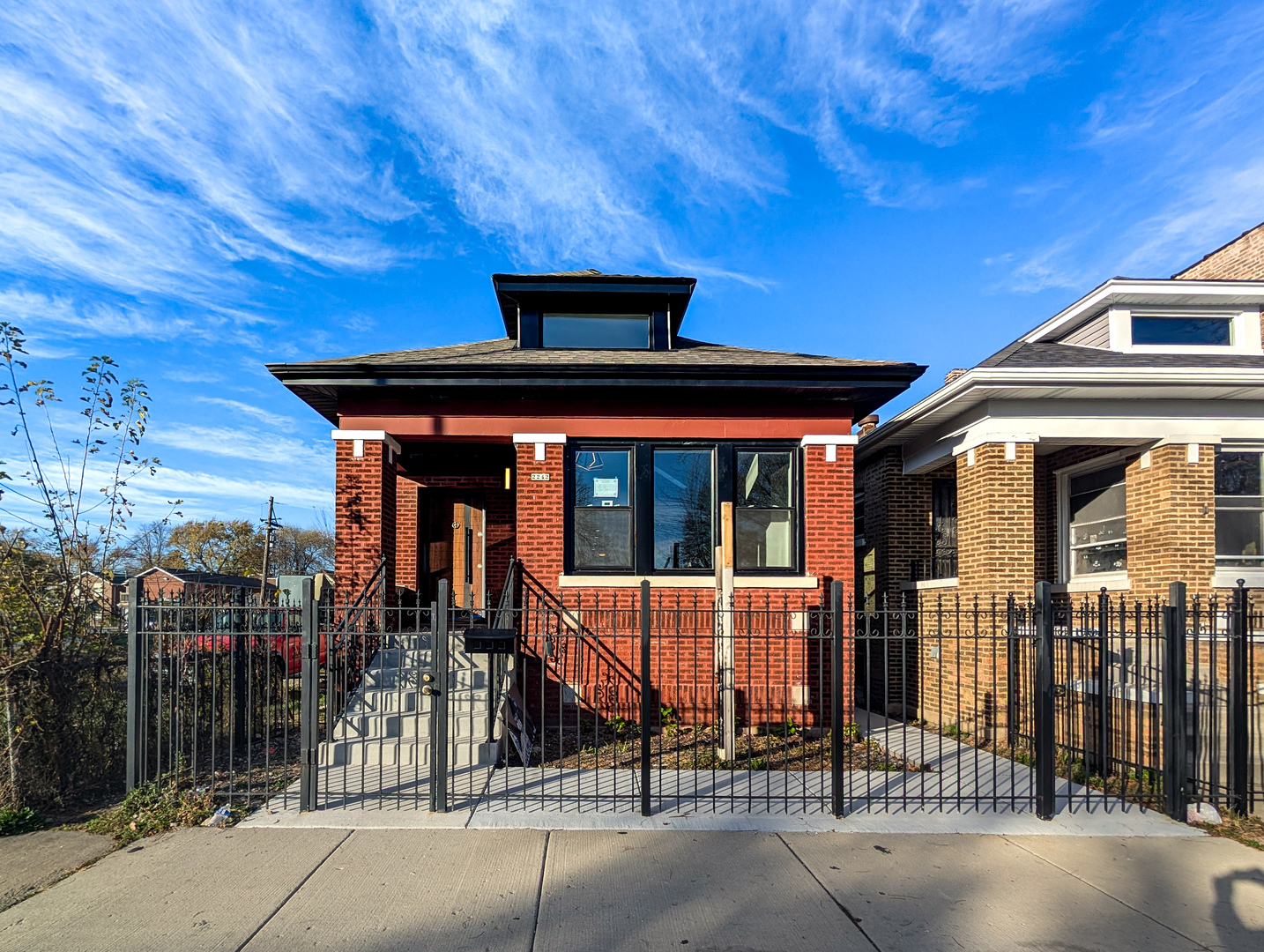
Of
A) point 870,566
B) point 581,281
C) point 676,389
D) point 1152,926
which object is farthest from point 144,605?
point 870,566

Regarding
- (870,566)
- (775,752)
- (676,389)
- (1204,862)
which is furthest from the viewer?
(870,566)

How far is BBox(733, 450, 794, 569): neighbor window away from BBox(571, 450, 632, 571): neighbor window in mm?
1501

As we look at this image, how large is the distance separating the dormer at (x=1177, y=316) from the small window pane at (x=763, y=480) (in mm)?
5283

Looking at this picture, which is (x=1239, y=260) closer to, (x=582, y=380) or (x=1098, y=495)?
(x=1098, y=495)

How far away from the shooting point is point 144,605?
6.83 meters

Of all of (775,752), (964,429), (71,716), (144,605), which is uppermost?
(964,429)

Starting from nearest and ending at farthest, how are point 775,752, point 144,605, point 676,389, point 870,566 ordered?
point 144,605 < point 775,752 < point 676,389 < point 870,566

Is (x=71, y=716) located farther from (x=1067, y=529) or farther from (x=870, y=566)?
(x=1067, y=529)

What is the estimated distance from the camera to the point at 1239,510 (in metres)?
10.1

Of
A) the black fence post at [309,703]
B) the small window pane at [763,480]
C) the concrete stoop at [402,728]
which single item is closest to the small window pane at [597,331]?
the small window pane at [763,480]

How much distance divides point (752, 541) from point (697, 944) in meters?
6.51

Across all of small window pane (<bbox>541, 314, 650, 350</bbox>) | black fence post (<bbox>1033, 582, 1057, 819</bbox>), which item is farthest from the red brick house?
black fence post (<bbox>1033, 582, 1057, 819</bbox>)

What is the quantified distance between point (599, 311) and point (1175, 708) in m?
8.66

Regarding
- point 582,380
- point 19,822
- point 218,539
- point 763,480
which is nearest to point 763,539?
point 763,480
